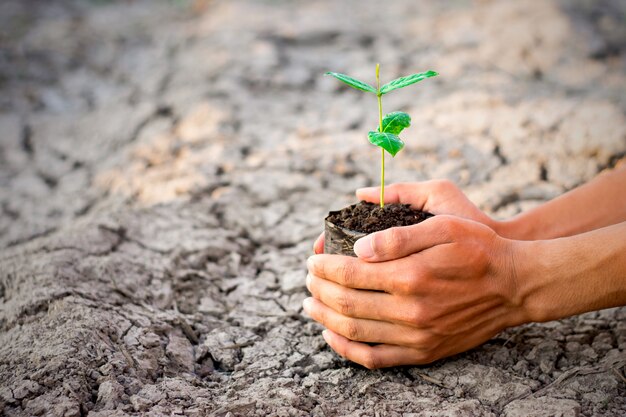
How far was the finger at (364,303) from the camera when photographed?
1.29m

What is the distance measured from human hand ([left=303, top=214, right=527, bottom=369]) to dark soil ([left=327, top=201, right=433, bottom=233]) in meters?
0.09

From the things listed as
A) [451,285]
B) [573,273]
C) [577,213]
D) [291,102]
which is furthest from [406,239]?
[291,102]

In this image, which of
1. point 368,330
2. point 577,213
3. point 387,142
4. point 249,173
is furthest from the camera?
point 249,173

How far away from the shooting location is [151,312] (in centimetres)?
164

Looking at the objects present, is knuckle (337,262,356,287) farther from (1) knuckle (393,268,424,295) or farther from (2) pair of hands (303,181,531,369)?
(1) knuckle (393,268,424,295)

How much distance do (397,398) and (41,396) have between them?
2.62 ft

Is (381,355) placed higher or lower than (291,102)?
lower

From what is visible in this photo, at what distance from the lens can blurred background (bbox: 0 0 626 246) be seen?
243 cm

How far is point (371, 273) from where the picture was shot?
129cm

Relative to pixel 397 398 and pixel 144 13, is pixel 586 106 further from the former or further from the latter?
pixel 144 13

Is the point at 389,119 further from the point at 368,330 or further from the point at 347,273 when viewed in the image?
the point at 368,330

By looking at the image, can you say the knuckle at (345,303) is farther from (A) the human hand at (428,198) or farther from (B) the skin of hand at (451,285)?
(A) the human hand at (428,198)

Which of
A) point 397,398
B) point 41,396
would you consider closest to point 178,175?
point 41,396

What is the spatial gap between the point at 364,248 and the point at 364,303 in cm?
13
